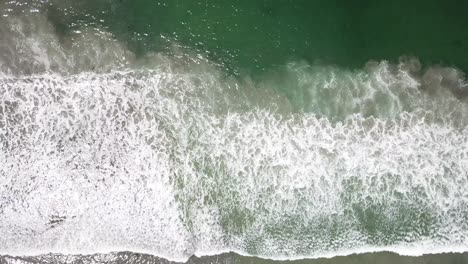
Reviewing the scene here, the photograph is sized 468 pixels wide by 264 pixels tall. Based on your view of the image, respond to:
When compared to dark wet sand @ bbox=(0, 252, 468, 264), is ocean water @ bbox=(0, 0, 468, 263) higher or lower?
higher

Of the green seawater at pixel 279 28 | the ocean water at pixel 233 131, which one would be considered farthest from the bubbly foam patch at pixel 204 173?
the green seawater at pixel 279 28

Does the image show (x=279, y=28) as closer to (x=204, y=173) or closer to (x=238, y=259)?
(x=204, y=173)

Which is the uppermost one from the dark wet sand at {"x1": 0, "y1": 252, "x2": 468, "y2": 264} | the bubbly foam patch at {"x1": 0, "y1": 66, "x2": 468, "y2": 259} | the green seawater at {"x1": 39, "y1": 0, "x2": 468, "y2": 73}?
the green seawater at {"x1": 39, "y1": 0, "x2": 468, "y2": 73}

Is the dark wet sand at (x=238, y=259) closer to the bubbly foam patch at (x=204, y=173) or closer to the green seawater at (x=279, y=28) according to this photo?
the bubbly foam patch at (x=204, y=173)

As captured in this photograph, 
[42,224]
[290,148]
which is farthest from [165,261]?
[290,148]

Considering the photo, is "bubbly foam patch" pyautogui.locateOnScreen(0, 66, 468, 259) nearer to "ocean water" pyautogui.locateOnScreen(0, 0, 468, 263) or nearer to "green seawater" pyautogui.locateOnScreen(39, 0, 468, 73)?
"ocean water" pyautogui.locateOnScreen(0, 0, 468, 263)

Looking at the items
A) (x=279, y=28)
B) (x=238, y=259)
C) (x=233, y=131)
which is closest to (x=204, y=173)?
(x=233, y=131)

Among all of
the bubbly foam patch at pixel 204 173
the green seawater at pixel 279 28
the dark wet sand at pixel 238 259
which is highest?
the green seawater at pixel 279 28

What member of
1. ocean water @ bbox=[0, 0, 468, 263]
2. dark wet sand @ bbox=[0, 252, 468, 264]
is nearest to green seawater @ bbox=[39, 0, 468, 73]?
ocean water @ bbox=[0, 0, 468, 263]
